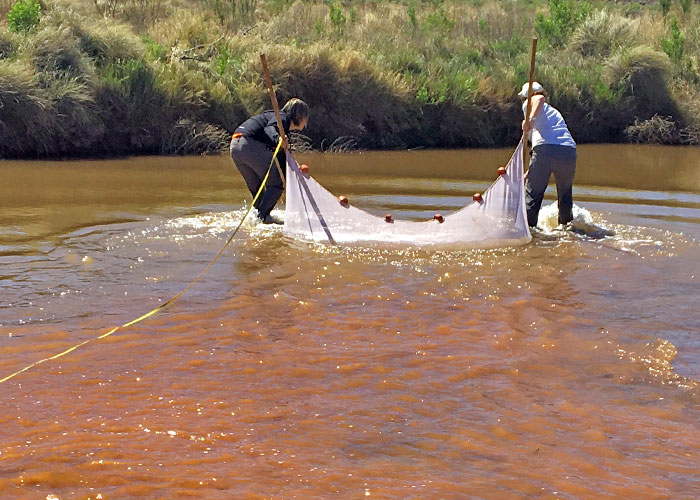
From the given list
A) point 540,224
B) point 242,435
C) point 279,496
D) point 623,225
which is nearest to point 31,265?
point 242,435

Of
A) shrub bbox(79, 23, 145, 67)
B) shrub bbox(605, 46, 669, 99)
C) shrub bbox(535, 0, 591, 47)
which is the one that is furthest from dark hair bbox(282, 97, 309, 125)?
shrub bbox(535, 0, 591, 47)

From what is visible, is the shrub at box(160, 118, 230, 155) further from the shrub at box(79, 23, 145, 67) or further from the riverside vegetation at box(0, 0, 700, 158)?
the shrub at box(79, 23, 145, 67)

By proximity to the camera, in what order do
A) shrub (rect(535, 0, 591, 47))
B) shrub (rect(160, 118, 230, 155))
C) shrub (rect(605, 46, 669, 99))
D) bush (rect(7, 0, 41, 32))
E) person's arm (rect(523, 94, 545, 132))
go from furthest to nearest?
shrub (rect(535, 0, 591, 47)), shrub (rect(605, 46, 669, 99)), bush (rect(7, 0, 41, 32)), shrub (rect(160, 118, 230, 155)), person's arm (rect(523, 94, 545, 132))

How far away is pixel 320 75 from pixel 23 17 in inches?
224

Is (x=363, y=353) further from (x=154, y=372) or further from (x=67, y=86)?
(x=67, y=86)

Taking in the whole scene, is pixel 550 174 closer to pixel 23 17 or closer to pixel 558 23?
pixel 23 17

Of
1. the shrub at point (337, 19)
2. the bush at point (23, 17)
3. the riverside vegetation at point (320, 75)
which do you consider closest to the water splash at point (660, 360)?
the riverside vegetation at point (320, 75)

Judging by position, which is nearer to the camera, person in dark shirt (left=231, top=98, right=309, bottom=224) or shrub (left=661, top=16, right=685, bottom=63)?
person in dark shirt (left=231, top=98, right=309, bottom=224)

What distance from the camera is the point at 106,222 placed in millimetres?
10508

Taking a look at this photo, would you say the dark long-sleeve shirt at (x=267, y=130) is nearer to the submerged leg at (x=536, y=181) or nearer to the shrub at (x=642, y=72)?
the submerged leg at (x=536, y=181)

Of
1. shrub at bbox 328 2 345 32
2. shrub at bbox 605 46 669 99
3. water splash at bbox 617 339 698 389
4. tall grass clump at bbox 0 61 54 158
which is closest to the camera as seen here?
water splash at bbox 617 339 698 389

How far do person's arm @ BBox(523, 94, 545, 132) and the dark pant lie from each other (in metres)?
0.27

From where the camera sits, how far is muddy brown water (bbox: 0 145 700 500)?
446 cm

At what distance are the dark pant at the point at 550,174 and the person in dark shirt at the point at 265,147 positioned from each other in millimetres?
2520
